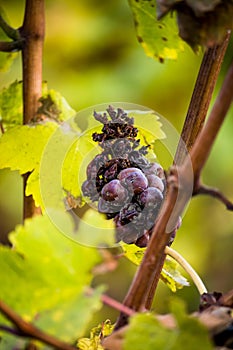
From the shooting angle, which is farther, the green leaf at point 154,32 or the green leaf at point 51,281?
the green leaf at point 154,32

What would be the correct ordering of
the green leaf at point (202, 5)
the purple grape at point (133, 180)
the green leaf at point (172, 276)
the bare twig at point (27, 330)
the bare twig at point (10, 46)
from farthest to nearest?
the bare twig at point (10, 46) < the green leaf at point (172, 276) < the purple grape at point (133, 180) < the green leaf at point (202, 5) < the bare twig at point (27, 330)

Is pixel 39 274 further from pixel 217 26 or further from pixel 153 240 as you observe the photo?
pixel 217 26

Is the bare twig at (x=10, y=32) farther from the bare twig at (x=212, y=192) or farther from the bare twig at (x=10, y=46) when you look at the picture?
the bare twig at (x=212, y=192)

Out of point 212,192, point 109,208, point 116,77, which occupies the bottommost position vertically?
point 116,77

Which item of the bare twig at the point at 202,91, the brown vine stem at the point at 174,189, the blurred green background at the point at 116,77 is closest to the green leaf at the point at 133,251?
the bare twig at the point at 202,91

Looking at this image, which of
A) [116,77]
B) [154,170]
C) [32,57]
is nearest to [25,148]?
[32,57]

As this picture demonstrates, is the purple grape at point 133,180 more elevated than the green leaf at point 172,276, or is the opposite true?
the purple grape at point 133,180

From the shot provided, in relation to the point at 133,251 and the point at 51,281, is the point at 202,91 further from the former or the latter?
the point at 51,281

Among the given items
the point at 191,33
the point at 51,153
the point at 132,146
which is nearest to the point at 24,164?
the point at 51,153
